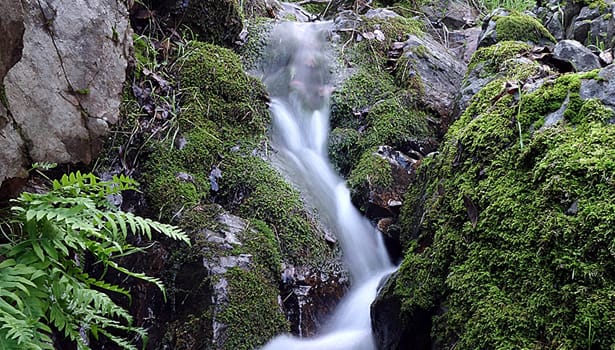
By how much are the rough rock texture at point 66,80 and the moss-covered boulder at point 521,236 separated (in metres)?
1.95

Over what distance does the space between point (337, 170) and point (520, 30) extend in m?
2.40

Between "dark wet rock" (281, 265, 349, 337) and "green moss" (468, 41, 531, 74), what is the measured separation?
2.36 m

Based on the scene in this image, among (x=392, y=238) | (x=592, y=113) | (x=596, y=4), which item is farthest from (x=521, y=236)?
(x=596, y=4)

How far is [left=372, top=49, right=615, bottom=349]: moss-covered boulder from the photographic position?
168cm

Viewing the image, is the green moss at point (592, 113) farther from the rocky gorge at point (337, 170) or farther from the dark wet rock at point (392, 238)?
the dark wet rock at point (392, 238)

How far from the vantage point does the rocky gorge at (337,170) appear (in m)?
1.84

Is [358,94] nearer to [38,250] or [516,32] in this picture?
[516,32]

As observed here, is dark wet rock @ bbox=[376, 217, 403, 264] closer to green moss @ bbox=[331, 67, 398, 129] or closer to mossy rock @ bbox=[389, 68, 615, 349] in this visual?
mossy rock @ bbox=[389, 68, 615, 349]

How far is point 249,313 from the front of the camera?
262 centimetres

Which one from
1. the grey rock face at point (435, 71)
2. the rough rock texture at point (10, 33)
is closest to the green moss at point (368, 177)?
the grey rock face at point (435, 71)

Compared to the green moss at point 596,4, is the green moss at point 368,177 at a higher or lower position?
lower

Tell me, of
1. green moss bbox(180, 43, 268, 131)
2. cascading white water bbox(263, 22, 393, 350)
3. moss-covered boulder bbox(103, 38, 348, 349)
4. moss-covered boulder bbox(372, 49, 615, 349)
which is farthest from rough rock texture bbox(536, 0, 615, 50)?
moss-covered boulder bbox(103, 38, 348, 349)

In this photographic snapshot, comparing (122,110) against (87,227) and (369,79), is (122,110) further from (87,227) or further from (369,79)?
(369,79)

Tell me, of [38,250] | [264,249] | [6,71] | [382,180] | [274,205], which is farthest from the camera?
[382,180]
